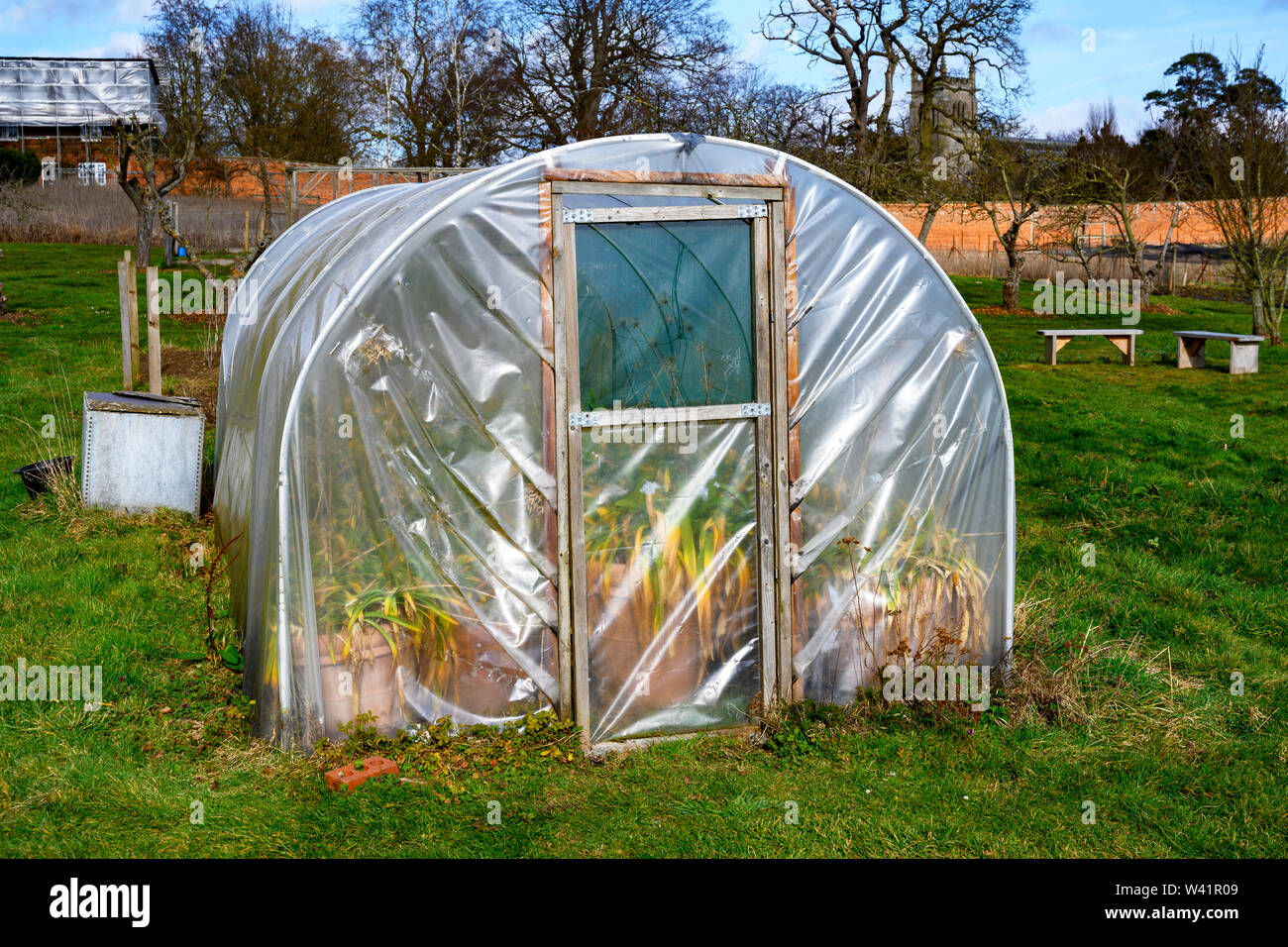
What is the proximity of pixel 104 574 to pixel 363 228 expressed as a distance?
299cm

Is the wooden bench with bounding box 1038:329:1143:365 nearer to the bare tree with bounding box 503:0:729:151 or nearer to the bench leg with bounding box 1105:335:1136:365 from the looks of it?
the bench leg with bounding box 1105:335:1136:365

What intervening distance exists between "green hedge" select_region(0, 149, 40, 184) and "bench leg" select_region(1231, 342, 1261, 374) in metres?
30.7

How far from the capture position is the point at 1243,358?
13.9 m

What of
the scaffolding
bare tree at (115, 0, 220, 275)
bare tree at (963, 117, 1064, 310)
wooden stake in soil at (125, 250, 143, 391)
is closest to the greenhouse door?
wooden stake in soil at (125, 250, 143, 391)

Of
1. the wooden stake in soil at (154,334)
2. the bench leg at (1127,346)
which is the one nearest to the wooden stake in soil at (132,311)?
the wooden stake in soil at (154,334)

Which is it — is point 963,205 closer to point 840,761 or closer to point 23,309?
point 23,309

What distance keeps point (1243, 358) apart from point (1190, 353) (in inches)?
29.9

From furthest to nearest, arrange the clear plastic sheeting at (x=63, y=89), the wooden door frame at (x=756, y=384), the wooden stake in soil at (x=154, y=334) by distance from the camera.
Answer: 1. the clear plastic sheeting at (x=63, y=89)
2. the wooden stake in soil at (x=154, y=334)
3. the wooden door frame at (x=756, y=384)

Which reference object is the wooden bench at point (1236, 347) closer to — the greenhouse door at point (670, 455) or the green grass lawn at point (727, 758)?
the green grass lawn at point (727, 758)

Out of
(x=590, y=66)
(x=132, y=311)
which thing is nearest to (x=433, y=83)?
(x=590, y=66)

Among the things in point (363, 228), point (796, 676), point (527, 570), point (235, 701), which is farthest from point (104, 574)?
point (796, 676)

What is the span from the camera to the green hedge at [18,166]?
3122 centimetres

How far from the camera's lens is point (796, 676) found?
5.25 meters

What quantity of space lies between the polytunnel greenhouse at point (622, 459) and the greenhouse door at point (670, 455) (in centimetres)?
1
